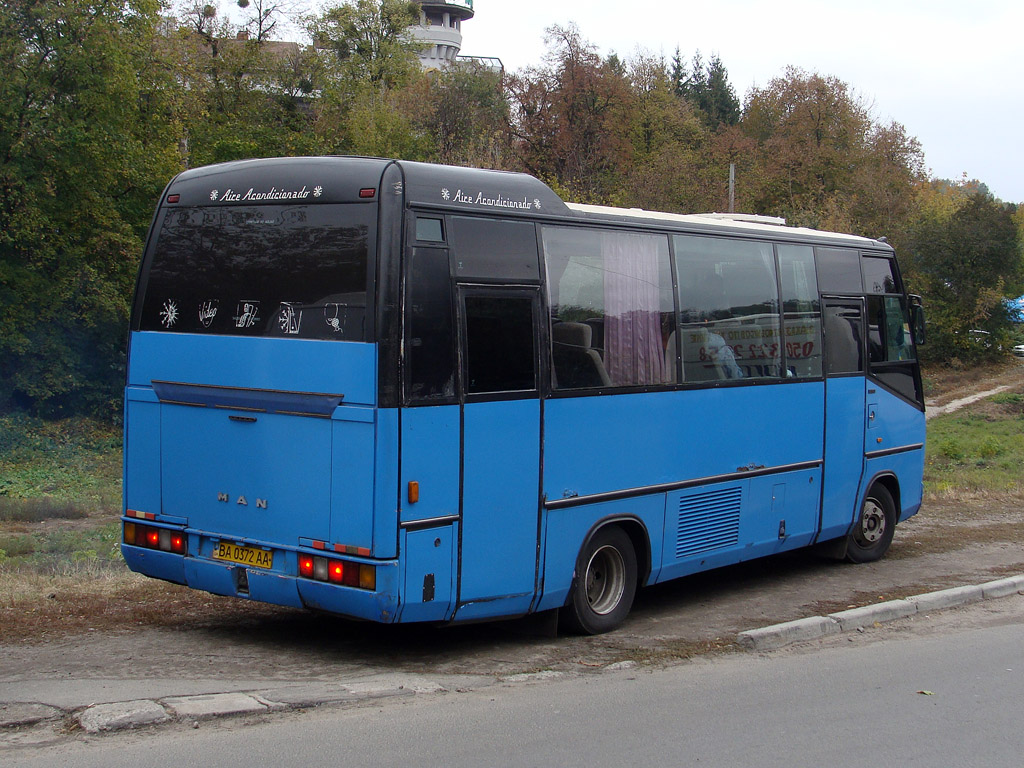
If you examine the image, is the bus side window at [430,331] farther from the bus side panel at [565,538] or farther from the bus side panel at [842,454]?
the bus side panel at [842,454]

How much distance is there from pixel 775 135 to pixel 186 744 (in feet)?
228

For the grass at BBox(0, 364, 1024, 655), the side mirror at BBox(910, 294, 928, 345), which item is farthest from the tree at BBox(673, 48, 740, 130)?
the side mirror at BBox(910, 294, 928, 345)

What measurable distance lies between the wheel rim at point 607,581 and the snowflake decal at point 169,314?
3.67m

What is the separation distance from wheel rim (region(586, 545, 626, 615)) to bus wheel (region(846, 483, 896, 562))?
4.21 m

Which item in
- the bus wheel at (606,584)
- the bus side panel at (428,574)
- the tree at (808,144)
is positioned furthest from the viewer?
the tree at (808,144)

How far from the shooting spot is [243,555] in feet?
23.1

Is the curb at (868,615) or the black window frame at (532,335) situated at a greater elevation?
the black window frame at (532,335)

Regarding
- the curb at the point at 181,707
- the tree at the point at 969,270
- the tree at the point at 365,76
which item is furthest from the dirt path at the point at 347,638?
the tree at the point at 969,270

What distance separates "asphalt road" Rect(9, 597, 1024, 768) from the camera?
17.0 feet

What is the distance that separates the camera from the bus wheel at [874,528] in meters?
11.6

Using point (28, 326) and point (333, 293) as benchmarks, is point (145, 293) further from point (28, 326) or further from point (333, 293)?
point (28, 326)

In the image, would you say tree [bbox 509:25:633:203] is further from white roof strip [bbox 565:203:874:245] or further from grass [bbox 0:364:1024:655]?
white roof strip [bbox 565:203:874:245]

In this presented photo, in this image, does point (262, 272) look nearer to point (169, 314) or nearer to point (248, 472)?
point (169, 314)

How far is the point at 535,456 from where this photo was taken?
7.30 metres
